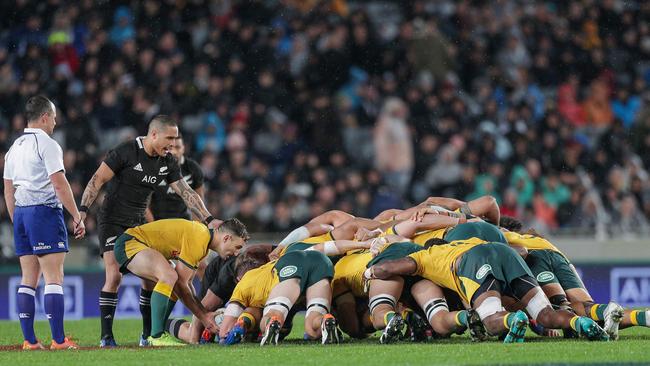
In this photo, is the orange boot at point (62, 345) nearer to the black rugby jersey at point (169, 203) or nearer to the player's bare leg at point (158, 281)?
the player's bare leg at point (158, 281)

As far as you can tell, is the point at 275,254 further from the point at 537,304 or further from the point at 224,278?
the point at 537,304

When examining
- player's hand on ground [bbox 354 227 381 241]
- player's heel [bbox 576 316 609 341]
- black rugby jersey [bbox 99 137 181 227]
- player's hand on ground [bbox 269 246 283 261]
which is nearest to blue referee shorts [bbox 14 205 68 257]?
black rugby jersey [bbox 99 137 181 227]

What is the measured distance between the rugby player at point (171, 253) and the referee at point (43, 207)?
0.82 meters

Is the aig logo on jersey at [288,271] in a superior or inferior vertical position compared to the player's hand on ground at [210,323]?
superior

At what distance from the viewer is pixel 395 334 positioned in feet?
33.0

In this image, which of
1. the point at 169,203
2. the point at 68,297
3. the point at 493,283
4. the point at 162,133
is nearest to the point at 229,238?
the point at 162,133

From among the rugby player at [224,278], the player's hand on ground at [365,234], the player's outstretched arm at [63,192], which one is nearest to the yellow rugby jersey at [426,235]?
the player's hand on ground at [365,234]

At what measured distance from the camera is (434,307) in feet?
33.9

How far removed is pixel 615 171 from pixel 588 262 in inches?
103

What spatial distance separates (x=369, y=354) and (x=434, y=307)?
129 centimetres

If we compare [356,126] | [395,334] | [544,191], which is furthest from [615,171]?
[395,334]

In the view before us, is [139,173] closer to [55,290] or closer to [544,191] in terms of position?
[55,290]

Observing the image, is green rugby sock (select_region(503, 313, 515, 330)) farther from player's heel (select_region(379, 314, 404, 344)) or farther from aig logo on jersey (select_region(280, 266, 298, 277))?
aig logo on jersey (select_region(280, 266, 298, 277))

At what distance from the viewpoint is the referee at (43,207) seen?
1032 centimetres
